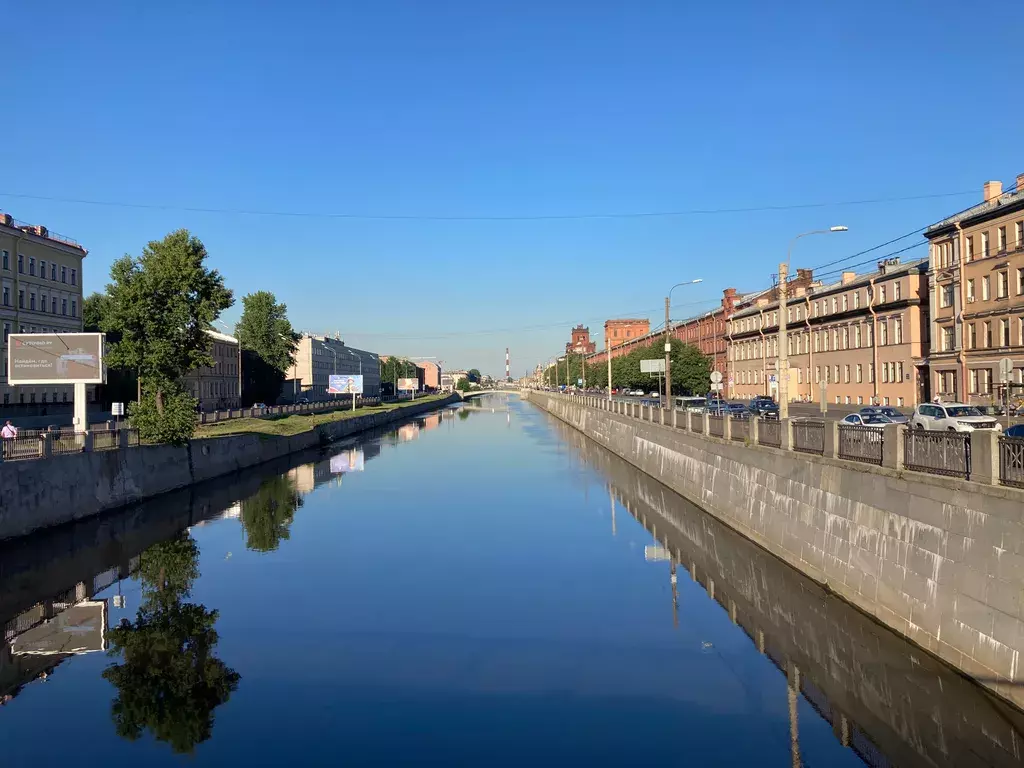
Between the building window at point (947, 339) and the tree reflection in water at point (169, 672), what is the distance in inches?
2049

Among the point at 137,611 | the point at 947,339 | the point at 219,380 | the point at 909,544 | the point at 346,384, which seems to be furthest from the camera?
the point at 346,384

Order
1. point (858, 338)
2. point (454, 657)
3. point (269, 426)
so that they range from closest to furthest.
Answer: point (454, 657) → point (269, 426) → point (858, 338)

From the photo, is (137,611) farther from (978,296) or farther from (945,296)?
(945,296)

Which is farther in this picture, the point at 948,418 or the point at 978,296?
the point at 978,296

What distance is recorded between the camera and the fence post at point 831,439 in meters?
18.9

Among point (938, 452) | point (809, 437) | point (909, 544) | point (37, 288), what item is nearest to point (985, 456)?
point (938, 452)

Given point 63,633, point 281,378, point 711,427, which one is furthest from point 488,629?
point 281,378

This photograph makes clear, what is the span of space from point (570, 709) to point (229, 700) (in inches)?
233

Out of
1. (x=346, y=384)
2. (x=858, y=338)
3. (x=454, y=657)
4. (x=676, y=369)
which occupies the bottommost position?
(x=454, y=657)

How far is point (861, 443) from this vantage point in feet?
58.1

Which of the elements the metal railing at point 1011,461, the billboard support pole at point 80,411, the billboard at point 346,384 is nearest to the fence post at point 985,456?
the metal railing at point 1011,461

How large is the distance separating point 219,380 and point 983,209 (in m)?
91.2

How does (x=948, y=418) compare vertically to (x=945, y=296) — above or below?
below

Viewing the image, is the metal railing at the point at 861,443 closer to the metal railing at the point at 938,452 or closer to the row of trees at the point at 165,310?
the metal railing at the point at 938,452
